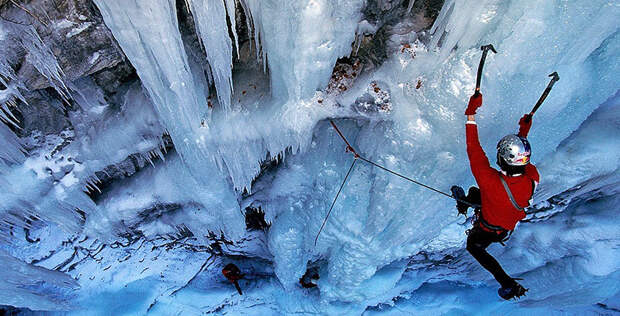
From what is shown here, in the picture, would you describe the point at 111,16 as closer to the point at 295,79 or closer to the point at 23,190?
the point at 295,79

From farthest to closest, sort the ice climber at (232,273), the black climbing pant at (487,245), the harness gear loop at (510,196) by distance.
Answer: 1. the ice climber at (232,273)
2. the black climbing pant at (487,245)
3. the harness gear loop at (510,196)

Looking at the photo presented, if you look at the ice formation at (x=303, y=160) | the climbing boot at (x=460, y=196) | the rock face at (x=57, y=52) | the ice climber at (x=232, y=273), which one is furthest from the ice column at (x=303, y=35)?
the ice climber at (x=232, y=273)

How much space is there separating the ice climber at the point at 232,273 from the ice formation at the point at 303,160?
0.63ft

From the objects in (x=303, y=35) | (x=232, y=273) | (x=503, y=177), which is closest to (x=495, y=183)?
(x=503, y=177)

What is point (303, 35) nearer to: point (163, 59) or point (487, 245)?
point (163, 59)

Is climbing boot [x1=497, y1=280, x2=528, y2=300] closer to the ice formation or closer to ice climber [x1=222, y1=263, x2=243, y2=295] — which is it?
the ice formation

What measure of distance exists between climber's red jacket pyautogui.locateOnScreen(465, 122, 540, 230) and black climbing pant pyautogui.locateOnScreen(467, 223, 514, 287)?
31 centimetres

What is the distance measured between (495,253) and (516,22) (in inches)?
119

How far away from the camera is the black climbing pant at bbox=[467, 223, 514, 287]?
2.73 meters

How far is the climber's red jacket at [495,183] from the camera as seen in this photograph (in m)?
2.23

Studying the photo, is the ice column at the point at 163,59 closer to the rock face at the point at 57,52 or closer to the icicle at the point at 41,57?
the rock face at the point at 57,52

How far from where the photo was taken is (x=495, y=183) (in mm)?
2262

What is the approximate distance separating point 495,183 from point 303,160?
6.06ft

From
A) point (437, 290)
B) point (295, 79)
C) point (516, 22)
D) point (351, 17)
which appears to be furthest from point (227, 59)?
point (437, 290)
